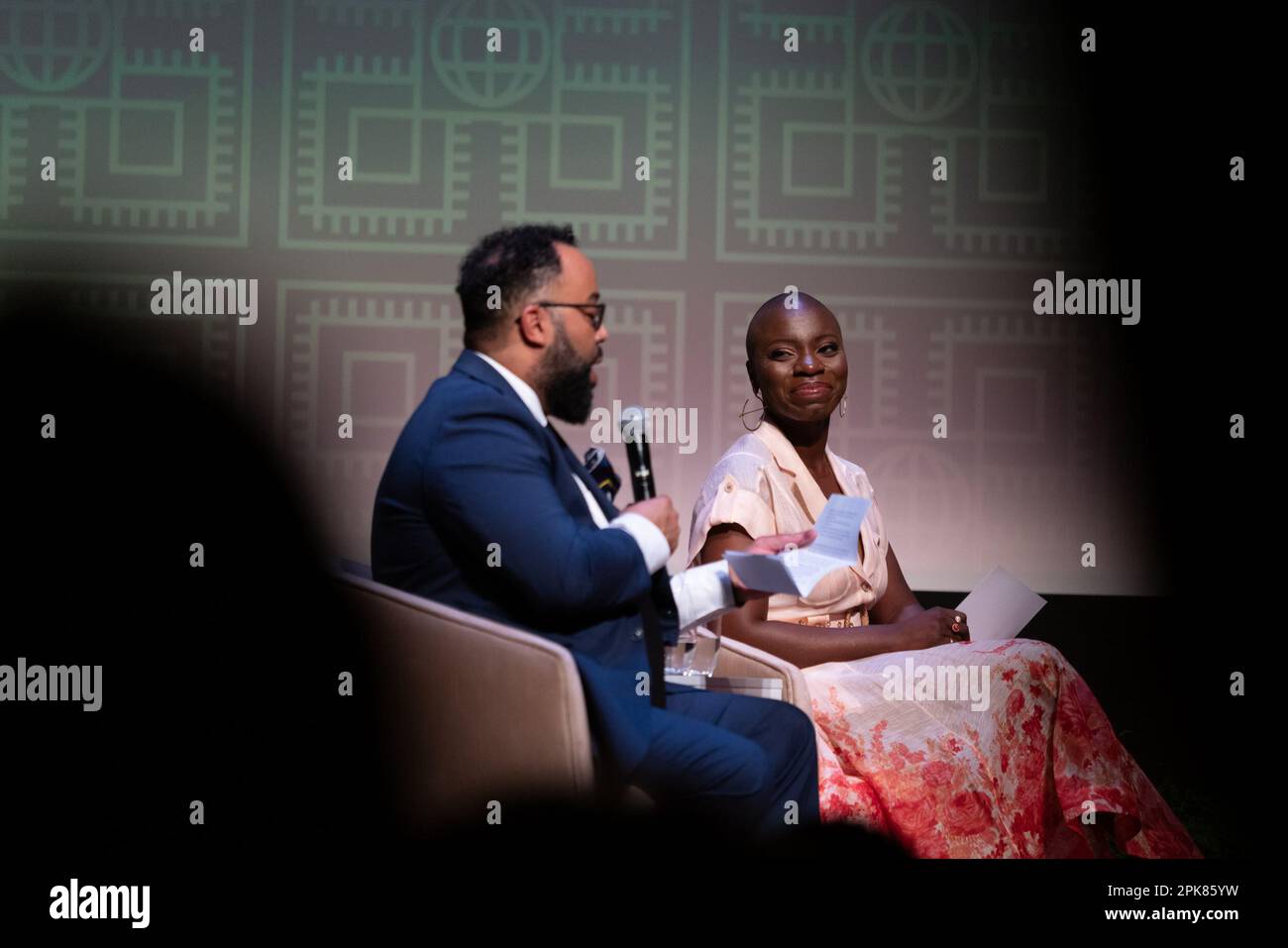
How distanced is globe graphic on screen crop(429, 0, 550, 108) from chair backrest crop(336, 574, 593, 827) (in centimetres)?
247

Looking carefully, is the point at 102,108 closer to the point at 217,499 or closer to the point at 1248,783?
the point at 217,499

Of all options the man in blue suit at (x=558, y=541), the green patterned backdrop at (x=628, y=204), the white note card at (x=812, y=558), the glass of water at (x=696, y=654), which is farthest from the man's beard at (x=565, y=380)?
the green patterned backdrop at (x=628, y=204)

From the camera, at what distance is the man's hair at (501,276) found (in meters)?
2.68

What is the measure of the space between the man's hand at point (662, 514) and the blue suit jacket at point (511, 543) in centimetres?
9

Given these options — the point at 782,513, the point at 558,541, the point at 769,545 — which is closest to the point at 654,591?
the point at 769,545

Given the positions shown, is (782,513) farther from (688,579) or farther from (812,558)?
(812,558)

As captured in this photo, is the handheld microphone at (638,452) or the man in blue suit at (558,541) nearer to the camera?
the man in blue suit at (558,541)

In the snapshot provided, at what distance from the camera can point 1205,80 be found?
4785mm

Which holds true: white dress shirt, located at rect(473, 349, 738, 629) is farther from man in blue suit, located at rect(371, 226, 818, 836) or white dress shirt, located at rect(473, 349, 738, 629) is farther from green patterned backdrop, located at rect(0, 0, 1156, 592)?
green patterned backdrop, located at rect(0, 0, 1156, 592)

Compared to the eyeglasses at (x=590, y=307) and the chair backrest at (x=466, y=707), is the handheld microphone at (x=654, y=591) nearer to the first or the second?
the eyeglasses at (x=590, y=307)

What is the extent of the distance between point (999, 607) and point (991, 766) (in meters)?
0.49

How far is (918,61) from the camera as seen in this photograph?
15.2ft
